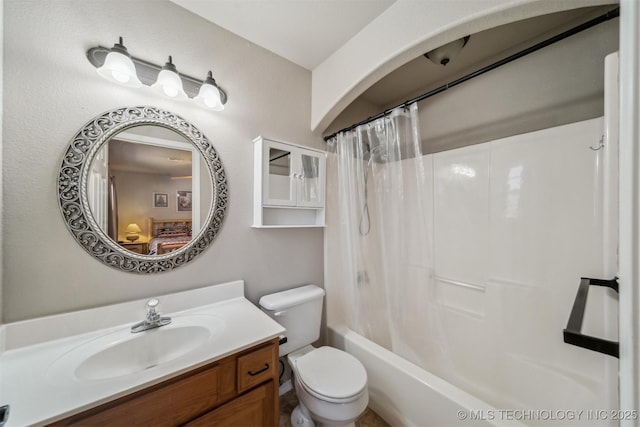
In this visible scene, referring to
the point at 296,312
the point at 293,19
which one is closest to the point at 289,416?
the point at 296,312

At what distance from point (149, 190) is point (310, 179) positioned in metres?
1.02

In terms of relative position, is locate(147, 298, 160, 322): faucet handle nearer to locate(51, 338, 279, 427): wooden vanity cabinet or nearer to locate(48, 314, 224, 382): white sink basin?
locate(48, 314, 224, 382): white sink basin

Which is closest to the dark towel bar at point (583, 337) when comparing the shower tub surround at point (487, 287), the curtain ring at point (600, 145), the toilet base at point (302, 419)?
the shower tub surround at point (487, 287)

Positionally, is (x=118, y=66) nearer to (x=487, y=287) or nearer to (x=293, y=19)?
(x=293, y=19)

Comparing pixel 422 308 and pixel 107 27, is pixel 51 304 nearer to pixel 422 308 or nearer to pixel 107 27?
pixel 107 27

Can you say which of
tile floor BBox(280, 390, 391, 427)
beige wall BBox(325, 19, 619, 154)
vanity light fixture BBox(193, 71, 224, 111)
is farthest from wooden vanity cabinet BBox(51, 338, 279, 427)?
beige wall BBox(325, 19, 619, 154)

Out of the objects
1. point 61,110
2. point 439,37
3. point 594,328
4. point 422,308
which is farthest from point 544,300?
point 61,110

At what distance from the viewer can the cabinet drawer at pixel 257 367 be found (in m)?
1.02

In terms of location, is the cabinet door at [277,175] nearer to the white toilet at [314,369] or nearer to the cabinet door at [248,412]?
the white toilet at [314,369]

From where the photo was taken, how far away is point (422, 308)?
178 cm

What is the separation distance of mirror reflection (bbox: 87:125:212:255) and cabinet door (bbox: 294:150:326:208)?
611 millimetres

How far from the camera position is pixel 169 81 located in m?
1.21

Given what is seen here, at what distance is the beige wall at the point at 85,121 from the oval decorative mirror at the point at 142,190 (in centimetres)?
5

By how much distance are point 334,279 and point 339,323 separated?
1.17ft
